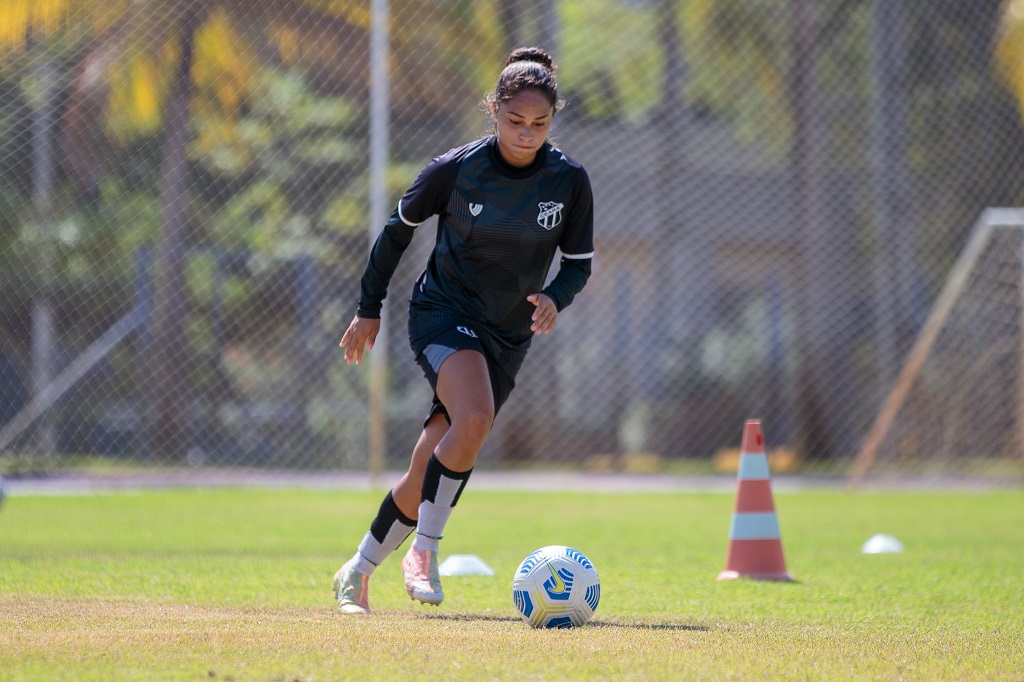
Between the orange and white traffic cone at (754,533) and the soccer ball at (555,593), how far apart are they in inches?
68.6

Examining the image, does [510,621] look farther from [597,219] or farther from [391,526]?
[597,219]

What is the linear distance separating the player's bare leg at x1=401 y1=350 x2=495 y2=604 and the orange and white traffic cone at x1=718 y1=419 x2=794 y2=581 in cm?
176

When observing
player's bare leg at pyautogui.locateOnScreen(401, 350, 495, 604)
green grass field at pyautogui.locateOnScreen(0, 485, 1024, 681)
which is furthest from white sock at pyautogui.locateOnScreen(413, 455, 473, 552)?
green grass field at pyautogui.locateOnScreen(0, 485, 1024, 681)

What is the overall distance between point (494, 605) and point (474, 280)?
3.98 feet

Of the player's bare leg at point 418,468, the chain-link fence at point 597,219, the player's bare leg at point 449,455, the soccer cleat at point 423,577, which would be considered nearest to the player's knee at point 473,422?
the player's bare leg at point 449,455

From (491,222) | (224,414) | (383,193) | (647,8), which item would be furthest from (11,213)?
(491,222)

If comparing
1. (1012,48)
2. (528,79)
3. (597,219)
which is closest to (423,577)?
(528,79)

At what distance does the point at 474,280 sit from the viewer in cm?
475

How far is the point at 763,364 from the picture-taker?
62.5ft

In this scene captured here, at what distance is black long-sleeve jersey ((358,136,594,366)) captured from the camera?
4.71 meters

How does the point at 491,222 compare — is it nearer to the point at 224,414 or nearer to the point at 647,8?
the point at 224,414

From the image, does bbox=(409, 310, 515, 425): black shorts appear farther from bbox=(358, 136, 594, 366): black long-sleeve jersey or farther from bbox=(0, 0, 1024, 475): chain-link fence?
bbox=(0, 0, 1024, 475): chain-link fence

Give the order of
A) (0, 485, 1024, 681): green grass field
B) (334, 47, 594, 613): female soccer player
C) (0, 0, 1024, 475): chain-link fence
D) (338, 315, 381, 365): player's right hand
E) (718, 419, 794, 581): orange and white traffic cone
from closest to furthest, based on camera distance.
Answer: (0, 485, 1024, 681): green grass field < (334, 47, 594, 613): female soccer player < (338, 315, 381, 365): player's right hand < (718, 419, 794, 581): orange and white traffic cone < (0, 0, 1024, 475): chain-link fence

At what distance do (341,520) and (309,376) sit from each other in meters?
5.58
